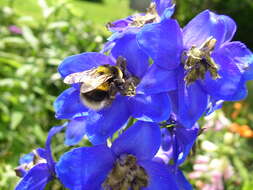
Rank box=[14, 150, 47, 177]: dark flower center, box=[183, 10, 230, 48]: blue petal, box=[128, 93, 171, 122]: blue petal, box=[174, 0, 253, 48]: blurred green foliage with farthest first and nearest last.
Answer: box=[174, 0, 253, 48]: blurred green foliage, box=[14, 150, 47, 177]: dark flower center, box=[183, 10, 230, 48]: blue petal, box=[128, 93, 171, 122]: blue petal

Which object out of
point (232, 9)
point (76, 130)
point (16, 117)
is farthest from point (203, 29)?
point (232, 9)

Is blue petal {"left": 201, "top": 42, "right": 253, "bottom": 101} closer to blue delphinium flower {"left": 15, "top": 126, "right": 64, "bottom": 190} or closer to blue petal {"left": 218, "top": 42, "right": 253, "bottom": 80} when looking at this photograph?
blue petal {"left": 218, "top": 42, "right": 253, "bottom": 80}

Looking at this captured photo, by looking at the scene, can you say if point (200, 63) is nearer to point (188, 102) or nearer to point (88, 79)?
point (188, 102)

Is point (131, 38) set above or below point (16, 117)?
Answer: above

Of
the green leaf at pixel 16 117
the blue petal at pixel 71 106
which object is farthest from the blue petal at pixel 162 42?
the green leaf at pixel 16 117

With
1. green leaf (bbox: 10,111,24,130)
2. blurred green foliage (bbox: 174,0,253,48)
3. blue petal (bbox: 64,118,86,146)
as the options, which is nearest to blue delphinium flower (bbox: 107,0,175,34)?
blue petal (bbox: 64,118,86,146)

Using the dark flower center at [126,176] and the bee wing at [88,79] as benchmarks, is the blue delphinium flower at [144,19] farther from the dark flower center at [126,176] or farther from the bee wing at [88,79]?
the dark flower center at [126,176]

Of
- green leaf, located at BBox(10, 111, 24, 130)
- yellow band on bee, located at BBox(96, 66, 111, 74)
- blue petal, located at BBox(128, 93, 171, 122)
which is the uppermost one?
yellow band on bee, located at BBox(96, 66, 111, 74)
